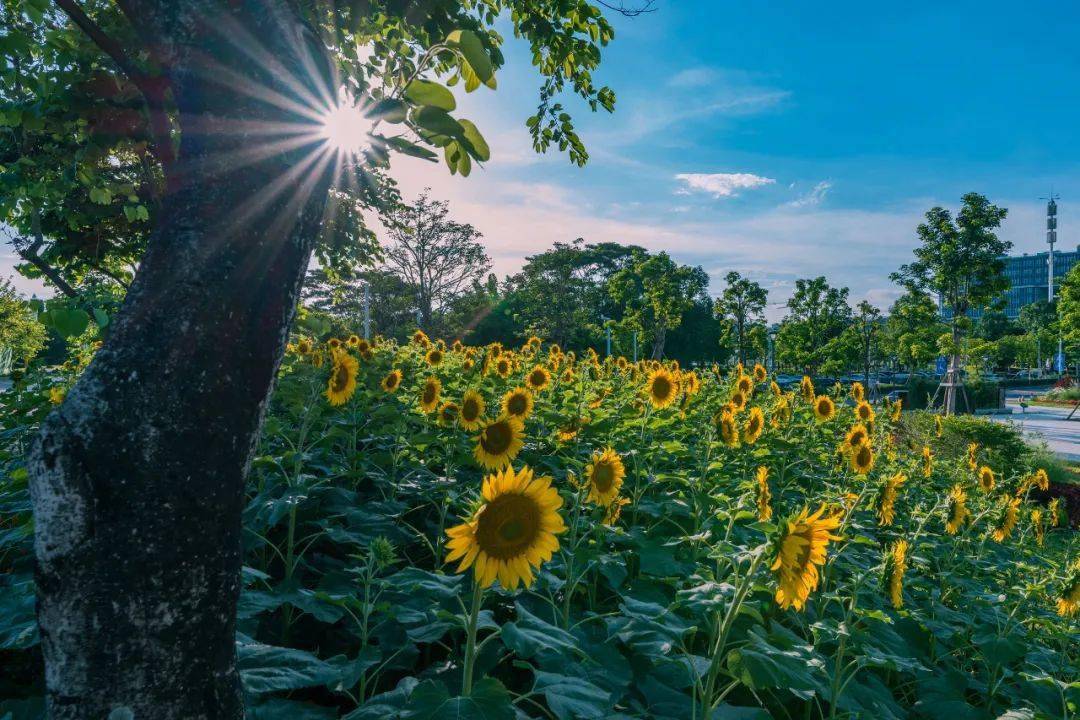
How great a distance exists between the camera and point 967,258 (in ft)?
79.2

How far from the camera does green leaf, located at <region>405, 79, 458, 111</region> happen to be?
102 cm

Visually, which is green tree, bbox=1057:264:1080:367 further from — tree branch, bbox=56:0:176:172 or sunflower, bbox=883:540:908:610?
tree branch, bbox=56:0:176:172

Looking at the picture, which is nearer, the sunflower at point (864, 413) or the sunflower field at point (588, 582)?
the sunflower field at point (588, 582)

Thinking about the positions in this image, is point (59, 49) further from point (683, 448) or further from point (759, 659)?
point (683, 448)

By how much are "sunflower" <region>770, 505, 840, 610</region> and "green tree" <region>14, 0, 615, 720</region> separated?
4.68 ft

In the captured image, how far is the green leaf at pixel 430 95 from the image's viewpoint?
1.02m

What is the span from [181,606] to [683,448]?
122 inches

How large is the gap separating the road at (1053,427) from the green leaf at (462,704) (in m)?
17.6

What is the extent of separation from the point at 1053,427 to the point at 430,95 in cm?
3391

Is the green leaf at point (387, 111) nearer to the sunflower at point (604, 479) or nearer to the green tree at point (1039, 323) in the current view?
the sunflower at point (604, 479)

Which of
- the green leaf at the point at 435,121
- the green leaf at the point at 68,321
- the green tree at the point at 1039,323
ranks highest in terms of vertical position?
the green tree at the point at 1039,323

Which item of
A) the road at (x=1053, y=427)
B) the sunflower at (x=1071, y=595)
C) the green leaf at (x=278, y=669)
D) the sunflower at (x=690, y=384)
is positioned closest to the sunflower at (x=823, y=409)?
the sunflower at (x=690, y=384)

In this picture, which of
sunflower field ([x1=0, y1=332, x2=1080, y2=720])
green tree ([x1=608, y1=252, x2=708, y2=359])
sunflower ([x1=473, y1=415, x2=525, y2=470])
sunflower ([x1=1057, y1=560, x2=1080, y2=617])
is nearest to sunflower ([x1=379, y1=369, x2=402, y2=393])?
sunflower field ([x1=0, y1=332, x2=1080, y2=720])

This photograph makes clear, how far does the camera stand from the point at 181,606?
1016mm
